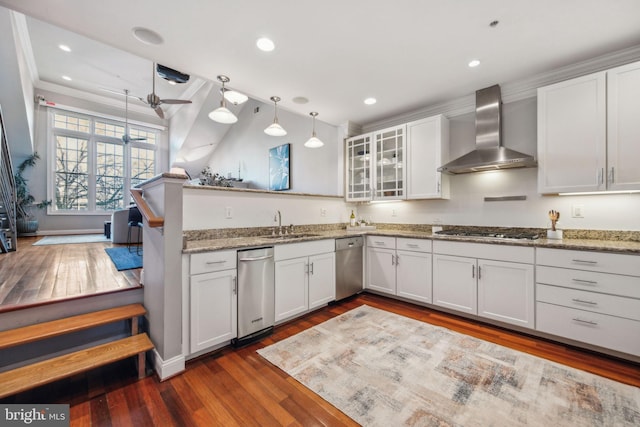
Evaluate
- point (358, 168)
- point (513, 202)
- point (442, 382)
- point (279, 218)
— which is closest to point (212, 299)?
point (279, 218)

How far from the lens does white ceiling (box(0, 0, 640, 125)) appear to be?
6.17 feet

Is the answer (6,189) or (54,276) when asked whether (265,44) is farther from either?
(6,189)

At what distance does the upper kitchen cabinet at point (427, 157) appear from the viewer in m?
3.35

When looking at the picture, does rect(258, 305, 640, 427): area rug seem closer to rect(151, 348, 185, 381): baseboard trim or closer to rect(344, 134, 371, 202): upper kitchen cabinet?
rect(151, 348, 185, 381): baseboard trim

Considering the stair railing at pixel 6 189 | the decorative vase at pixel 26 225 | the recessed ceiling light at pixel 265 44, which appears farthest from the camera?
the decorative vase at pixel 26 225

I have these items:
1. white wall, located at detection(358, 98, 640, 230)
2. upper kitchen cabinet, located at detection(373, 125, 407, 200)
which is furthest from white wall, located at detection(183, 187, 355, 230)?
white wall, located at detection(358, 98, 640, 230)

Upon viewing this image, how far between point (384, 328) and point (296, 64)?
9.30 ft

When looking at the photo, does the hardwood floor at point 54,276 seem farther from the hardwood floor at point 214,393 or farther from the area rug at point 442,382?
the area rug at point 442,382

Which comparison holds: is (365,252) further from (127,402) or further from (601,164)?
(127,402)

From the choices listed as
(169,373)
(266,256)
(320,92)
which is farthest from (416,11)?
(169,373)

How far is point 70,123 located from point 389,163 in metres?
8.42

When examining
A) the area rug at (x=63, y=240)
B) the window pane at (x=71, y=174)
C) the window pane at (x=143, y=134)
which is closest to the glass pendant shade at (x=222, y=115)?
the area rug at (x=63, y=240)

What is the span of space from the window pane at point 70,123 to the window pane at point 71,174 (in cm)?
28

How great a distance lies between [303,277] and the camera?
288 centimetres
